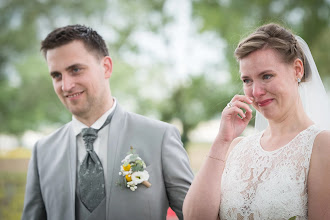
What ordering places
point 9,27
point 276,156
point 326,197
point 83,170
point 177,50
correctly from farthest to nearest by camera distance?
point 177,50, point 9,27, point 83,170, point 276,156, point 326,197

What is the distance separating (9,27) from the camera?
11.1 m

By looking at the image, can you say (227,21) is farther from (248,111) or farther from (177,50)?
(248,111)

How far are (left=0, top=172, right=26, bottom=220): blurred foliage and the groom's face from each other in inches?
231

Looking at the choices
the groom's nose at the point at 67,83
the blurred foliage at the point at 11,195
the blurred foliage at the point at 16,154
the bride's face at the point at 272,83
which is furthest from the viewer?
the blurred foliage at the point at 16,154

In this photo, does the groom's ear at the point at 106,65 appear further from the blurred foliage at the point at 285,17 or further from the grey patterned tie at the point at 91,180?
the blurred foliage at the point at 285,17

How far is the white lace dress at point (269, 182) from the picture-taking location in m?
2.05

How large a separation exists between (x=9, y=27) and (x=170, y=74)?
4884 millimetres

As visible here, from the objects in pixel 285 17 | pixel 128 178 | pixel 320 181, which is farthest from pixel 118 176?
pixel 285 17

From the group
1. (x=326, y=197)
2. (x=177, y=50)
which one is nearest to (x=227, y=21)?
(x=177, y=50)

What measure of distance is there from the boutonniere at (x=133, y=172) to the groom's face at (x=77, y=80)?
0.49 m

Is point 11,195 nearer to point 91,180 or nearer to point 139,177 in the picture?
point 91,180

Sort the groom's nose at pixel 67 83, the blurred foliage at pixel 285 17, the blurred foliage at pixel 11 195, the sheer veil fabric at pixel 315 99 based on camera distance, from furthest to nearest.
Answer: the blurred foliage at pixel 285 17 → the blurred foliage at pixel 11 195 → the groom's nose at pixel 67 83 → the sheer veil fabric at pixel 315 99

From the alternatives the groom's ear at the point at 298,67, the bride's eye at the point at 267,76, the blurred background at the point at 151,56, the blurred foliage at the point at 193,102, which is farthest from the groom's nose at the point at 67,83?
the blurred foliage at the point at 193,102

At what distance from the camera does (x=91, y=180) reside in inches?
105
